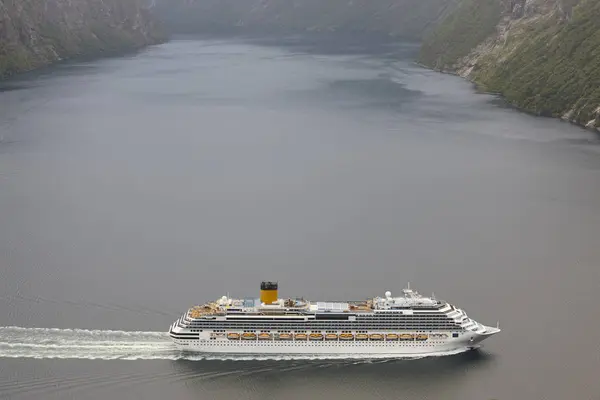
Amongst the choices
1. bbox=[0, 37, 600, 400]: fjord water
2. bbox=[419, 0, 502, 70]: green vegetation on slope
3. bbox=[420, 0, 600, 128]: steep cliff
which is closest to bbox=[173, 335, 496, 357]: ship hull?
bbox=[0, 37, 600, 400]: fjord water

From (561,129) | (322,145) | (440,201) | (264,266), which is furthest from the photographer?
(561,129)

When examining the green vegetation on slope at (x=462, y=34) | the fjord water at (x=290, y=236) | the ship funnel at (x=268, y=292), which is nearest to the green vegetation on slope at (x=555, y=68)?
the fjord water at (x=290, y=236)

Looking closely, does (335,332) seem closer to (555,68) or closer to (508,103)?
(508,103)

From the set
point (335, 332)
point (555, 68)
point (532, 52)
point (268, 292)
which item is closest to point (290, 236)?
point (268, 292)

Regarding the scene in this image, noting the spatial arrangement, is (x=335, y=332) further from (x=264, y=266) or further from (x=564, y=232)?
(x=564, y=232)

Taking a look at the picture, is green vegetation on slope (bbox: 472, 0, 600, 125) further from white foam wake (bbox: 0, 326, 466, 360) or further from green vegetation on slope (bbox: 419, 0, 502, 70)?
white foam wake (bbox: 0, 326, 466, 360)

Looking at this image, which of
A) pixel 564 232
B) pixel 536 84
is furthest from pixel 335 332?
pixel 536 84

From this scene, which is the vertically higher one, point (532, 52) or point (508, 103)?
point (532, 52)
